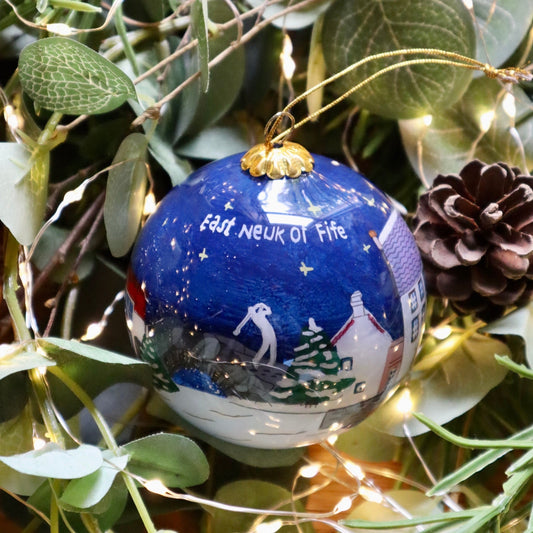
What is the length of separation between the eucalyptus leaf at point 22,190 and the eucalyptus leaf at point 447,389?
10.8 inches

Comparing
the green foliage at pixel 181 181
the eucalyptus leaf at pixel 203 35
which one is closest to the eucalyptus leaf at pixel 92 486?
the green foliage at pixel 181 181

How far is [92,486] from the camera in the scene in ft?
1.35

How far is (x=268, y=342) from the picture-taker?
0.41 metres

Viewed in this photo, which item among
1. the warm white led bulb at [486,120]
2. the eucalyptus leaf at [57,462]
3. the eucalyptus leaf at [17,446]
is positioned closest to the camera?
the eucalyptus leaf at [57,462]

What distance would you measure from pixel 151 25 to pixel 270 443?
1.02 feet

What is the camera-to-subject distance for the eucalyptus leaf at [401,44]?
1.79 feet

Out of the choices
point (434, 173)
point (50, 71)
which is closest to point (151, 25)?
point (50, 71)

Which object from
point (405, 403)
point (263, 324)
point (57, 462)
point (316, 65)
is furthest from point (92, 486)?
point (316, 65)

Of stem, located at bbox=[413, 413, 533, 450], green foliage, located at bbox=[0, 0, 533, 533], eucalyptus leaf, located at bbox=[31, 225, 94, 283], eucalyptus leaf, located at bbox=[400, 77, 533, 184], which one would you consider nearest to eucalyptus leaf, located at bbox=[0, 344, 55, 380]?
green foliage, located at bbox=[0, 0, 533, 533]

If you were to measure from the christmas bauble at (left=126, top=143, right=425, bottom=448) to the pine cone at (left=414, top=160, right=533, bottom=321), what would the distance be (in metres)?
0.07

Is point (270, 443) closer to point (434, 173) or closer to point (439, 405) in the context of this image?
point (439, 405)

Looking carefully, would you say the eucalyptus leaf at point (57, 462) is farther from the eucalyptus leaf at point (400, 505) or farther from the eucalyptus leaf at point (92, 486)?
the eucalyptus leaf at point (400, 505)

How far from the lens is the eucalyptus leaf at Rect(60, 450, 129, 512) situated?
40cm

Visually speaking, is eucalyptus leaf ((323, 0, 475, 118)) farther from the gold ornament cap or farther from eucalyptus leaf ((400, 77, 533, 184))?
the gold ornament cap
